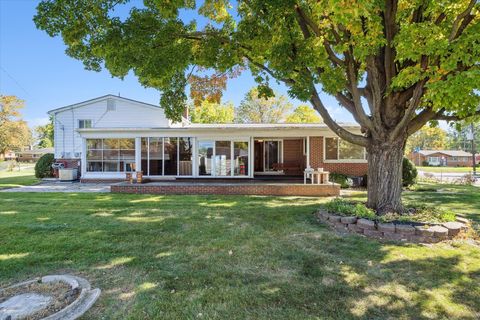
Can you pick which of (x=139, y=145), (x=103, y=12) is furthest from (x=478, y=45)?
(x=139, y=145)

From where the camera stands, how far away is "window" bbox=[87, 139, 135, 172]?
16.4 meters

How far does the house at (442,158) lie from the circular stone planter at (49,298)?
77.1 meters

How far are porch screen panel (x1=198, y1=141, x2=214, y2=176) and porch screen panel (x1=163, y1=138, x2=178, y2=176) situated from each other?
148 cm

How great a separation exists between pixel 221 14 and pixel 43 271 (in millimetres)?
9551

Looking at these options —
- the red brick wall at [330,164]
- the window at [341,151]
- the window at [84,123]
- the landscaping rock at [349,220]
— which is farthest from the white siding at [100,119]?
the landscaping rock at [349,220]

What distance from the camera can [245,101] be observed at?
4050 centimetres

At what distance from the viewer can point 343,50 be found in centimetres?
610

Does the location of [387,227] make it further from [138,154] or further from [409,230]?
[138,154]

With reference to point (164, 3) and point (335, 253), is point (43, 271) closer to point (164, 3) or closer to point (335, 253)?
point (335, 253)

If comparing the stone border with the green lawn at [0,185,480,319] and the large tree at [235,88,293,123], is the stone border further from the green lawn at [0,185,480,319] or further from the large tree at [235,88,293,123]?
the large tree at [235,88,293,123]

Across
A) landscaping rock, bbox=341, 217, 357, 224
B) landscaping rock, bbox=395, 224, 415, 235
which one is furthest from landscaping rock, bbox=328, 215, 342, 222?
landscaping rock, bbox=395, 224, 415, 235

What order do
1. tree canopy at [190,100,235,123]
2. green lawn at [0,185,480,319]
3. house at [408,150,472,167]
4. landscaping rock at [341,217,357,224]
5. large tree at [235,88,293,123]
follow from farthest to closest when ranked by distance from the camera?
house at [408,150,472,167] < tree canopy at [190,100,235,123] < large tree at [235,88,293,123] < landscaping rock at [341,217,357,224] < green lawn at [0,185,480,319]

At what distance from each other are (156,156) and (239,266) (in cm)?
1299

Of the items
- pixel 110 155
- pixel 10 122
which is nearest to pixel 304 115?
pixel 110 155
